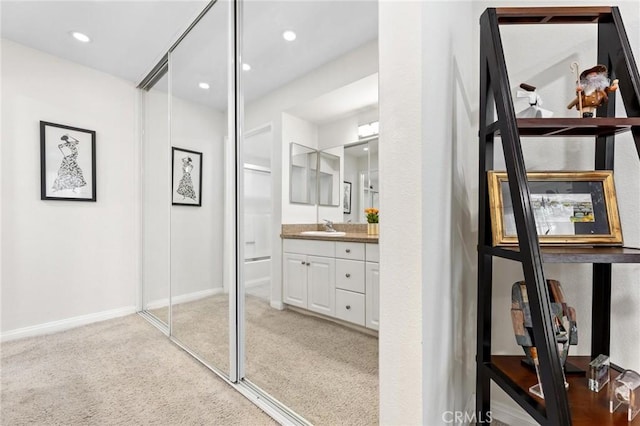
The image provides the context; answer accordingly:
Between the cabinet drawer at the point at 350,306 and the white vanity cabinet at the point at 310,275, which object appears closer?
the cabinet drawer at the point at 350,306

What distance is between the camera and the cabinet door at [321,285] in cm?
195

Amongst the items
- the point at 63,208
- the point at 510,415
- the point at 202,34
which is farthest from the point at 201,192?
the point at 510,415

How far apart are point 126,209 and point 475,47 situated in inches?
135

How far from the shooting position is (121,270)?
10.2ft

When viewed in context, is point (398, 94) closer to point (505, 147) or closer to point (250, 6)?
point (505, 147)

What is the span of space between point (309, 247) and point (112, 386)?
1453mm

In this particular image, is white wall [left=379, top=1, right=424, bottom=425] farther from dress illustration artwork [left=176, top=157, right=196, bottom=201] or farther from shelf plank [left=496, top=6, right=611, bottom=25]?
dress illustration artwork [left=176, top=157, right=196, bottom=201]

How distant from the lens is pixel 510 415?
130 cm

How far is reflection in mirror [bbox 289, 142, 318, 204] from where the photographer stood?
6.21ft

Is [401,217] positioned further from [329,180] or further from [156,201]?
[156,201]

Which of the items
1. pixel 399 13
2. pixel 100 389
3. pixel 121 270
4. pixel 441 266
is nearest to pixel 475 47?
pixel 399 13

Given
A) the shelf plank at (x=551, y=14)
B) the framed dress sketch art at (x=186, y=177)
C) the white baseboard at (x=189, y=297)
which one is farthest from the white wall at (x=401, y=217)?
the framed dress sketch art at (x=186, y=177)

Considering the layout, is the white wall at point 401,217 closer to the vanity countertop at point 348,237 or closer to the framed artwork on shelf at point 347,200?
the vanity countertop at point 348,237

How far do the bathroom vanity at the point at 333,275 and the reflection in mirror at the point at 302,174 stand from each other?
0.25m
